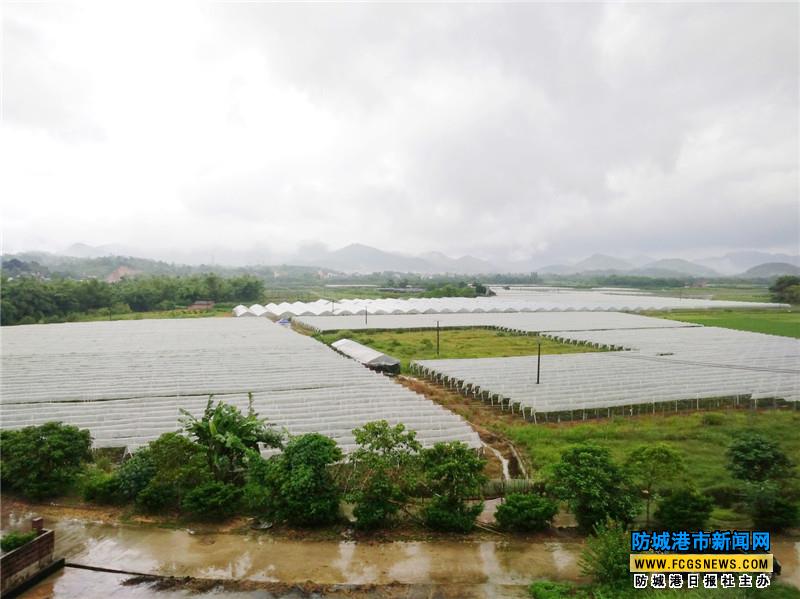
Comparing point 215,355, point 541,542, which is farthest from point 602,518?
point 215,355

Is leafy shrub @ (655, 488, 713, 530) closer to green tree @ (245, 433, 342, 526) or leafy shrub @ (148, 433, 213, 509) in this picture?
green tree @ (245, 433, 342, 526)

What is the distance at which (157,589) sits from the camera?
25.8 feet

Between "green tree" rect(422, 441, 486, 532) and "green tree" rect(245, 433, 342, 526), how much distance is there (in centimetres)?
192

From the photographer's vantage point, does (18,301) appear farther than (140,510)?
Yes

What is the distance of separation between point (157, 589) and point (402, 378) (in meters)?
17.7

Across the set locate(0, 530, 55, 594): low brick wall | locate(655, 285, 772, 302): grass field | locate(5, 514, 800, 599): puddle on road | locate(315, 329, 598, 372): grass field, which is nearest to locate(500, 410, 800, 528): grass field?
locate(5, 514, 800, 599): puddle on road

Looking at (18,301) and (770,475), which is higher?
(18,301)

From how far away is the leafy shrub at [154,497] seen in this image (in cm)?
1034

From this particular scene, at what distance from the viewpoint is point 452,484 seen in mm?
9875

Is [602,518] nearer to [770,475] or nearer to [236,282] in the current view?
[770,475]

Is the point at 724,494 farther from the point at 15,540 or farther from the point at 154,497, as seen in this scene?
the point at 15,540

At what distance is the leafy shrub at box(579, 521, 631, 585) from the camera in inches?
295

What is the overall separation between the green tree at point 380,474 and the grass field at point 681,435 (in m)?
4.77

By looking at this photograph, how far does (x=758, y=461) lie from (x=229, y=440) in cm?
1168
